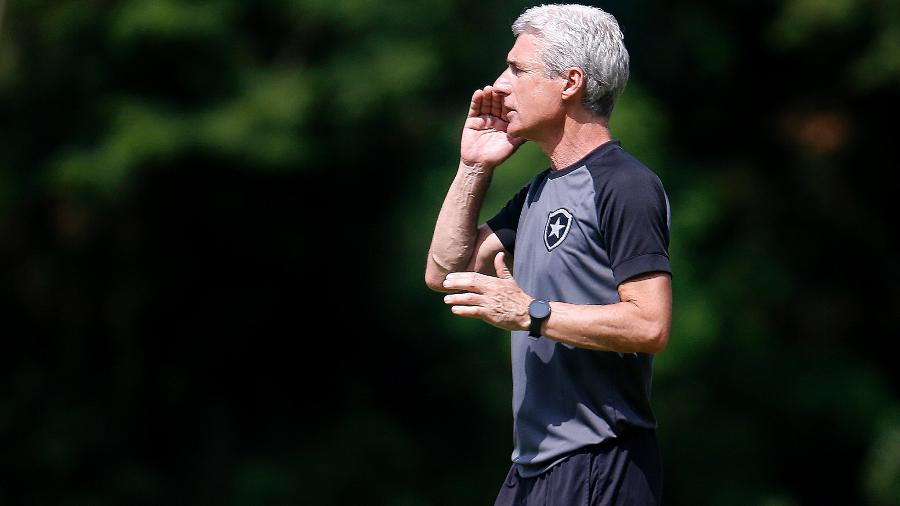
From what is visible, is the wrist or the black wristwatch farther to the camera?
the wrist

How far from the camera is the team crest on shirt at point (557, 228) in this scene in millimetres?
2451

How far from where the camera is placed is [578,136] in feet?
8.36

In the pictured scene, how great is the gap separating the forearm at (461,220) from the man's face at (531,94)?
0.16 m

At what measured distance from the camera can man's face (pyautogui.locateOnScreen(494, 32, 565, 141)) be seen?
252cm

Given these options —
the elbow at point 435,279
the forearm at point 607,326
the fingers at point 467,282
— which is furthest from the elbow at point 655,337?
the elbow at point 435,279

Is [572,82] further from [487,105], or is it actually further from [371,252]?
[371,252]

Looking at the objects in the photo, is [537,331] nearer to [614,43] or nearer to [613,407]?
[613,407]

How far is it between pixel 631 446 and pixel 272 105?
6000 mm

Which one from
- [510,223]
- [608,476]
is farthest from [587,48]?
[608,476]

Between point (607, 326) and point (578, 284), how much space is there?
6.8 inches

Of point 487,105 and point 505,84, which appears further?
point 487,105

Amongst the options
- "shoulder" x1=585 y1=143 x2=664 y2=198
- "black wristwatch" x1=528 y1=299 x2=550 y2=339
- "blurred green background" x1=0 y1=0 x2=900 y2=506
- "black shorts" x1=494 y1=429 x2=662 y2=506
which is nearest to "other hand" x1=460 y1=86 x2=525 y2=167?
"shoulder" x1=585 y1=143 x2=664 y2=198

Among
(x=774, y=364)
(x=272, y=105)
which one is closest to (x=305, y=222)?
(x=272, y=105)

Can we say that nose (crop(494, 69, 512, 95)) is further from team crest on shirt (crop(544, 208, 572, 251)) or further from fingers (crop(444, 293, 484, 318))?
fingers (crop(444, 293, 484, 318))
